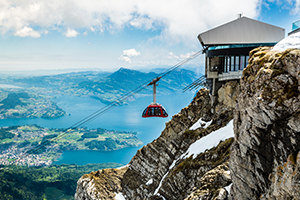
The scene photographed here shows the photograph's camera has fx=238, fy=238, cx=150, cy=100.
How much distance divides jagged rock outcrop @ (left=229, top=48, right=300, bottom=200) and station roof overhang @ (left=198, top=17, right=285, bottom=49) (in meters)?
19.0

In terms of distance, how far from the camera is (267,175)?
12.3m

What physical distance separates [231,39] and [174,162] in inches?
773

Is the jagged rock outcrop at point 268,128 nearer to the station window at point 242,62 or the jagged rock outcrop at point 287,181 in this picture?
the jagged rock outcrop at point 287,181

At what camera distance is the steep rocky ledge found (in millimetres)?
27406

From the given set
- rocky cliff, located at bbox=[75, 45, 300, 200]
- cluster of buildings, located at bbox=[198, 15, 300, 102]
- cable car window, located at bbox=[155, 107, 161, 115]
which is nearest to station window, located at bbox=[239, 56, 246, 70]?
cluster of buildings, located at bbox=[198, 15, 300, 102]

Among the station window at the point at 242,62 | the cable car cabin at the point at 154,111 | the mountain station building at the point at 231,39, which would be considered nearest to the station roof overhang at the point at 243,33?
the mountain station building at the point at 231,39

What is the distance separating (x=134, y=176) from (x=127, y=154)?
156737 mm

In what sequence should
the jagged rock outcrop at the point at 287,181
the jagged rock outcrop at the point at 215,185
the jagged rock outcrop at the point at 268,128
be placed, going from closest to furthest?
the jagged rock outcrop at the point at 287,181
the jagged rock outcrop at the point at 268,128
the jagged rock outcrop at the point at 215,185

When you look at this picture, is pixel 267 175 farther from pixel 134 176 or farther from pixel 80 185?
pixel 80 185

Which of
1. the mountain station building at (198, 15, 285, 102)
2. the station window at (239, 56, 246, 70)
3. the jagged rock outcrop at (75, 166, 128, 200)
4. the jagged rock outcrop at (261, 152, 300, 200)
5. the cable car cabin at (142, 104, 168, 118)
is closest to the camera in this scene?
the jagged rock outcrop at (261, 152, 300, 200)

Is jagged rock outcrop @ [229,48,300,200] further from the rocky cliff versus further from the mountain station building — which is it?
the mountain station building

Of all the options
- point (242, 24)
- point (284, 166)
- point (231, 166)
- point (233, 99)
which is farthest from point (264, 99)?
point (242, 24)

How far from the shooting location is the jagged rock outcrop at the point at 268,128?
34.9ft

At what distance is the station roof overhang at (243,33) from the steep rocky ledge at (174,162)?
6620 millimetres
